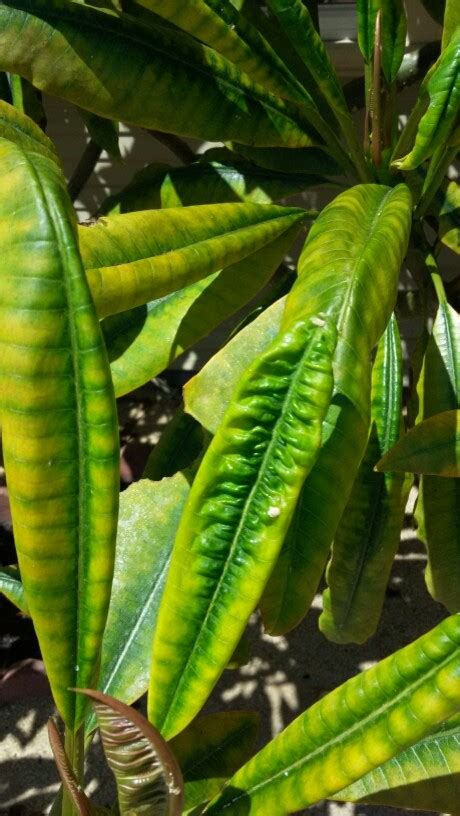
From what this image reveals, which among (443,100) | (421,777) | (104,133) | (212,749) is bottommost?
(212,749)

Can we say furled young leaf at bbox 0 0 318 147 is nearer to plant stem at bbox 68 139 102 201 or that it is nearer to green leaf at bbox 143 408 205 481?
green leaf at bbox 143 408 205 481

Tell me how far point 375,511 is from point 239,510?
54cm

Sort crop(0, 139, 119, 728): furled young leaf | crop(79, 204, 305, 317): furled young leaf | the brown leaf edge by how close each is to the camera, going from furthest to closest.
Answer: crop(79, 204, 305, 317): furled young leaf
the brown leaf edge
crop(0, 139, 119, 728): furled young leaf

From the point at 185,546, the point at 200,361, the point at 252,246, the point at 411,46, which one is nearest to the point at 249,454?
the point at 185,546

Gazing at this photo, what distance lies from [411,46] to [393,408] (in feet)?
4.42

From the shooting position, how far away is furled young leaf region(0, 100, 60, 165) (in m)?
0.84

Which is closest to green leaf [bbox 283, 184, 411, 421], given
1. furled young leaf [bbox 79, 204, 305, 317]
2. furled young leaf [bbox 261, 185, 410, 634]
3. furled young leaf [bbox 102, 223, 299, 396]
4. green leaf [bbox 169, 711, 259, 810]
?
furled young leaf [bbox 261, 185, 410, 634]

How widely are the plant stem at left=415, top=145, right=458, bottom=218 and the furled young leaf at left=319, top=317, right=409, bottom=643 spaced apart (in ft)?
0.55

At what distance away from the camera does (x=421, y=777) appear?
31.8 inches

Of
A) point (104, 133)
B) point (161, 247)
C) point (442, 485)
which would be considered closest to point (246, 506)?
point (161, 247)

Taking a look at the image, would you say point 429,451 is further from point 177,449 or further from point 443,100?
point 177,449

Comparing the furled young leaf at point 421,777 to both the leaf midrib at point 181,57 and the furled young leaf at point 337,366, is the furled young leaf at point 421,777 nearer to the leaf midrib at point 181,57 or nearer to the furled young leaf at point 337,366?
the furled young leaf at point 337,366

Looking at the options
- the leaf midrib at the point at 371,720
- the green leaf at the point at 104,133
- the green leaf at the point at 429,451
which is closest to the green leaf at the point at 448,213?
the green leaf at the point at 429,451

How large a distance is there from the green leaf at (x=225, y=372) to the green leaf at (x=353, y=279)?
0.57 ft
